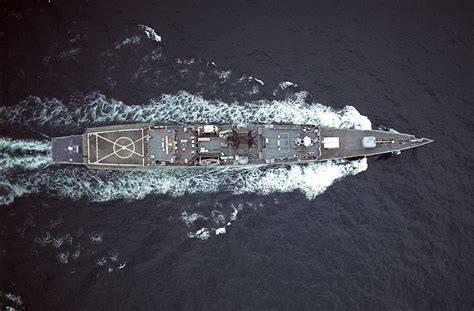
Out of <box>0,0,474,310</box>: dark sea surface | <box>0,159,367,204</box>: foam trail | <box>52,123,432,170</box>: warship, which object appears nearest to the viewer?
<box>0,0,474,310</box>: dark sea surface

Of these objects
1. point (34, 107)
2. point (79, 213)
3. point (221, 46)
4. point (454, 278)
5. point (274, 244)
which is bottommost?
point (454, 278)

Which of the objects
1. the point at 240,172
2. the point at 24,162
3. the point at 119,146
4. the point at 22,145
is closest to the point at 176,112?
the point at 119,146

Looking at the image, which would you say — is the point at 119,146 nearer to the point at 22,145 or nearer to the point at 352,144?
the point at 22,145

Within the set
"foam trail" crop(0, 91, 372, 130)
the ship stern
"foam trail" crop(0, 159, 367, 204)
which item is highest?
"foam trail" crop(0, 91, 372, 130)

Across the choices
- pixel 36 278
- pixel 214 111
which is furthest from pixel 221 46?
pixel 36 278

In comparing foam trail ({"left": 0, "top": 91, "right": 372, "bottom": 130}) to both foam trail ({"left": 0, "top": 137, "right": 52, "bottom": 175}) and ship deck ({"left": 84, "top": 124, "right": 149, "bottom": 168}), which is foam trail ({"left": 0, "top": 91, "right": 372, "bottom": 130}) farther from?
foam trail ({"left": 0, "top": 137, "right": 52, "bottom": 175})

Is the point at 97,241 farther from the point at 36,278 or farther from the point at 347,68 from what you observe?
the point at 347,68

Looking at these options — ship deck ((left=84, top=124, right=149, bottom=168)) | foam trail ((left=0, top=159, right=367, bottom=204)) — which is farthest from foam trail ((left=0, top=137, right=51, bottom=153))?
ship deck ((left=84, top=124, right=149, bottom=168))
